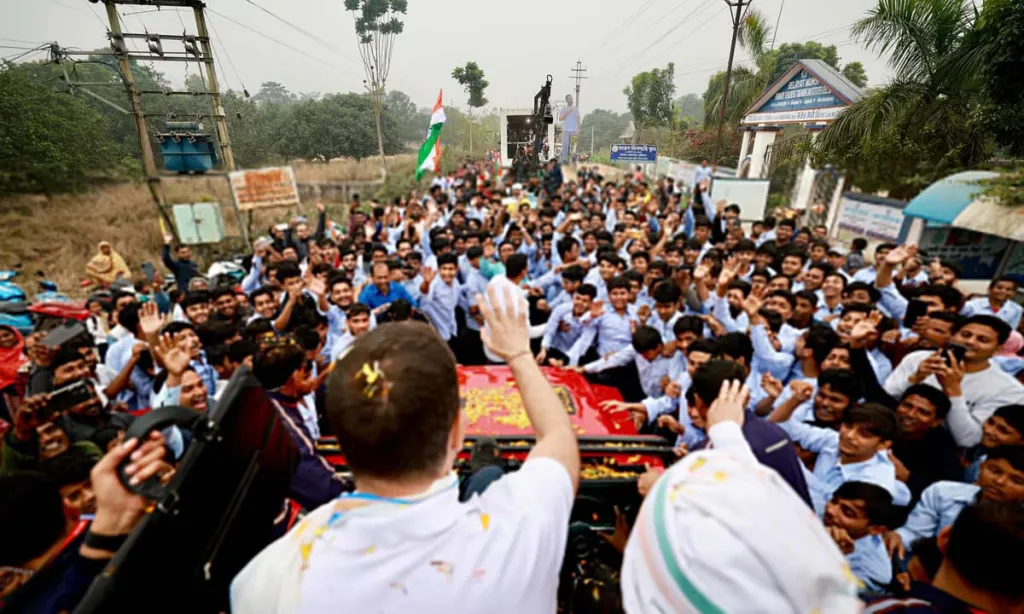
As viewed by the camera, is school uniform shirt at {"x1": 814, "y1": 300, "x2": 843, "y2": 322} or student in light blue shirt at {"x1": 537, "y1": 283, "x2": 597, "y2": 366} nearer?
student in light blue shirt at {"x1": 537, "y1": 283, "x2": 597, "y2": 366}

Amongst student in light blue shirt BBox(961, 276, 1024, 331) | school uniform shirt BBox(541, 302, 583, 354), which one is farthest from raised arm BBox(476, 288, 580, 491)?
student in light blue shirt BBox(961, 276, 1024, 331)

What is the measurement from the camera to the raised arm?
3.98ft

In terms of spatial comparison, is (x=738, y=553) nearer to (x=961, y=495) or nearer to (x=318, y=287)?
(x=961, y=495)

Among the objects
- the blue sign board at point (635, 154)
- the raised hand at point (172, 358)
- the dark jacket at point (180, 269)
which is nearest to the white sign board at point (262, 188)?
the dark jacket at point (180, 269)

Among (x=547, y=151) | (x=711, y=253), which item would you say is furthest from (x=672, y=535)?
(x=547, y=151)

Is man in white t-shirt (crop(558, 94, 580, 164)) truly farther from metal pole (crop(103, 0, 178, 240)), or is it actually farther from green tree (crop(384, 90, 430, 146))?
green tree (crop(384, 90, 430, 146))

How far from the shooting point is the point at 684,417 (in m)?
3.32

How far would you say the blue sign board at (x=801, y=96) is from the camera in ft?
51.6

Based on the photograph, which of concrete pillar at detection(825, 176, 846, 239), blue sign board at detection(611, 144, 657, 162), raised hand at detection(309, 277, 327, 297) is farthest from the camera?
blue sign board at detection(611, 144, 657, 162)

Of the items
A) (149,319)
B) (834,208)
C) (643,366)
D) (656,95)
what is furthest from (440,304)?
(656,95)

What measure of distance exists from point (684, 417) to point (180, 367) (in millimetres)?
3251

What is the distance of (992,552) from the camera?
1.43 m

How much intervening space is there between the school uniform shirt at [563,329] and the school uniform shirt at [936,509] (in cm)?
319

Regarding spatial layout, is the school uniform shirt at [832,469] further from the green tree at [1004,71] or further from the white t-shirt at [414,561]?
the green tree at [1004,71]
